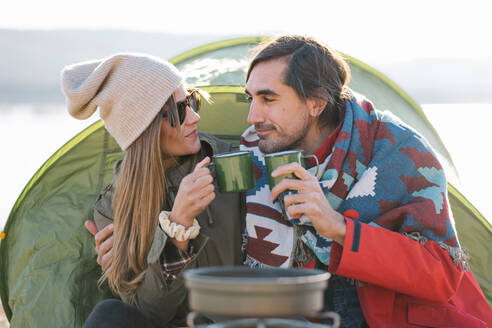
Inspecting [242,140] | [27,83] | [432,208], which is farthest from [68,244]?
[27,83]

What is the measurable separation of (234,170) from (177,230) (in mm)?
280

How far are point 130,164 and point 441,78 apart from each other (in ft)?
44.1

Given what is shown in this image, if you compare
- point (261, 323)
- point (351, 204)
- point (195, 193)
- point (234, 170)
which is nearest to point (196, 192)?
point (195, 193)

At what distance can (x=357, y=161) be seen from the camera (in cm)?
244

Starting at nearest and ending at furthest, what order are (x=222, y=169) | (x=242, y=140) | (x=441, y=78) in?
(x=222, y=169) < (x=242, y=140) < (x=441, y=78)

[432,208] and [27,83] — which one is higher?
[432,208]

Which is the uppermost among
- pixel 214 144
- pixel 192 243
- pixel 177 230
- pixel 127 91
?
pixel 127 91

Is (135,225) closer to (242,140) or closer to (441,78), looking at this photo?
(242,140)

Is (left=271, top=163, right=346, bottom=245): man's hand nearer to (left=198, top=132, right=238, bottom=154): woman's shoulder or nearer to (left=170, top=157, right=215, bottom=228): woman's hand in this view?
(left=170, top=157, right=215, bottom=228): woman's hand

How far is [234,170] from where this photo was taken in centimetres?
212

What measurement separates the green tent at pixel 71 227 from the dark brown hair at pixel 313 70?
0.43 metres

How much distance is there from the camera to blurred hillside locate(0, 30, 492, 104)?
1263cm

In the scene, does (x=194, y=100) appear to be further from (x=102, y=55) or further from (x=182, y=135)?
(x=102, y=55)

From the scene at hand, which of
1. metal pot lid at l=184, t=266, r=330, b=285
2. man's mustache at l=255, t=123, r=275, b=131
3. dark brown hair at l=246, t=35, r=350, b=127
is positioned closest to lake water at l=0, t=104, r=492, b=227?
dark brown hair at l=246, t=35, r=350, b=127
